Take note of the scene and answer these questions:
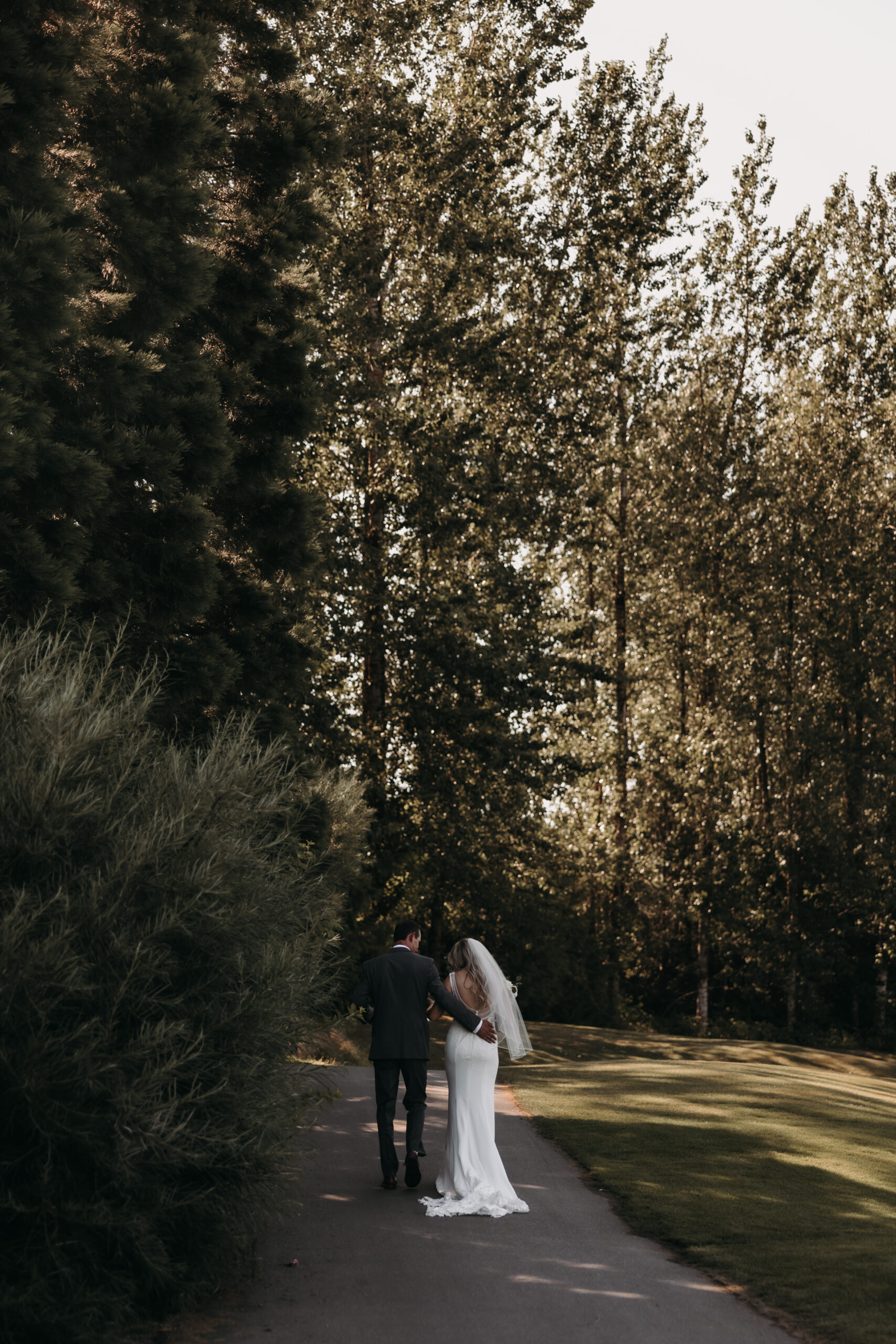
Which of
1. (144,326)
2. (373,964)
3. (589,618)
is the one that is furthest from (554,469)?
(373,964)

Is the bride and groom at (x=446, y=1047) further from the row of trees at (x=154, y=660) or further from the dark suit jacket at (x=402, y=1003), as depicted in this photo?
the row of trees at (x=154, y=660)

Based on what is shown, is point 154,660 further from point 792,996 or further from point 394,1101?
point 792,996

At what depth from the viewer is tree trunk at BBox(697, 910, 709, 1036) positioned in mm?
34625

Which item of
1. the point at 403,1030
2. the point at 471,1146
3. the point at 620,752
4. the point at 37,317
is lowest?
the point at 471,1146

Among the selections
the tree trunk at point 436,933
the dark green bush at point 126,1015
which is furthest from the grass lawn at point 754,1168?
the tree trunk at point 436,933

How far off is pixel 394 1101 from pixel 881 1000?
31.0 meters

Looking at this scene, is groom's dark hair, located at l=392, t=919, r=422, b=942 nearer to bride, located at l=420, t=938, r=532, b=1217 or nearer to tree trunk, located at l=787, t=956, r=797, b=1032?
bride, located at l=420, t=938, r=532, b=1217

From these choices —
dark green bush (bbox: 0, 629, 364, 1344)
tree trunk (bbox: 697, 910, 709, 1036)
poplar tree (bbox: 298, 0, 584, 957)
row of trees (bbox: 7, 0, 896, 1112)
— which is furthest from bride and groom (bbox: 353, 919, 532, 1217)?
tree trunk (bbox: 697, 910, 709, 1036)

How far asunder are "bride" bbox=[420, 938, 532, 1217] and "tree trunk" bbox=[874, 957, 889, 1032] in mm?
29479

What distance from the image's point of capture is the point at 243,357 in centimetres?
1589

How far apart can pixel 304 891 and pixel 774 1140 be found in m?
7.02

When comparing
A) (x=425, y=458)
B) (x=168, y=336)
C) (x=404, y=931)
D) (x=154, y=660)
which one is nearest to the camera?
(x=404, y=931)

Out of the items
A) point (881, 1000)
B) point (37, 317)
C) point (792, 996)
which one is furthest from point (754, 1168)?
point (881, 1000)

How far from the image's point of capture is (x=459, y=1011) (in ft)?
30.9
